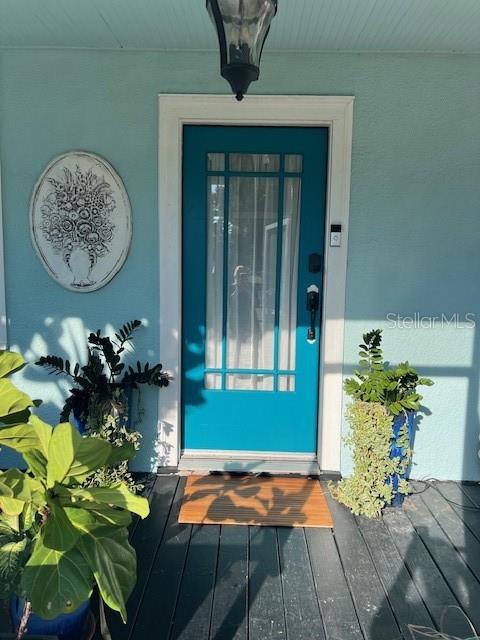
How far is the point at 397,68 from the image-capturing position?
8.65 feet

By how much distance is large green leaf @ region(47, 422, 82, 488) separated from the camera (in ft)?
3.35

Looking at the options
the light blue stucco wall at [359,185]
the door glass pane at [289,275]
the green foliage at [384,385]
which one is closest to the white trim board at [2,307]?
the light blue stucco wall at [359,185]

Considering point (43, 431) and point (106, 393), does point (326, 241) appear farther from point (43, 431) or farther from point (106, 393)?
point (43, 431)

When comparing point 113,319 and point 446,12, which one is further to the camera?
point 113,319

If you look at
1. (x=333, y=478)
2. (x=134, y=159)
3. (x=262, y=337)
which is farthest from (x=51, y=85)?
(x=333, y=478)

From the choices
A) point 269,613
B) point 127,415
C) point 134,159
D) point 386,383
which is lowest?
point 269,613

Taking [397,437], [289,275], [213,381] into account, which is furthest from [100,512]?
[289,275]

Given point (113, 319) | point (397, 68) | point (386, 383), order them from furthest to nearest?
point (113, 319) → point (397, 68) → point (386, 383)

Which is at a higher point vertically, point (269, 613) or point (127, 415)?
point (127, 415)

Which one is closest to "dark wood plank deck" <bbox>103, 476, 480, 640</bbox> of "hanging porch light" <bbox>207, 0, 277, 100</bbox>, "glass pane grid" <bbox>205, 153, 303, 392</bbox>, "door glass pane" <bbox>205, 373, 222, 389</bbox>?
"door glass pane" <bbox>205, 373, 222, 389</bbox>

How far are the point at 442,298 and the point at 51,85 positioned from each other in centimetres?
243

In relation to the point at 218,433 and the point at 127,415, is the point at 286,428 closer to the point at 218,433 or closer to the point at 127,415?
the point at 218,433

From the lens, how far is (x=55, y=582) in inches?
40.0
